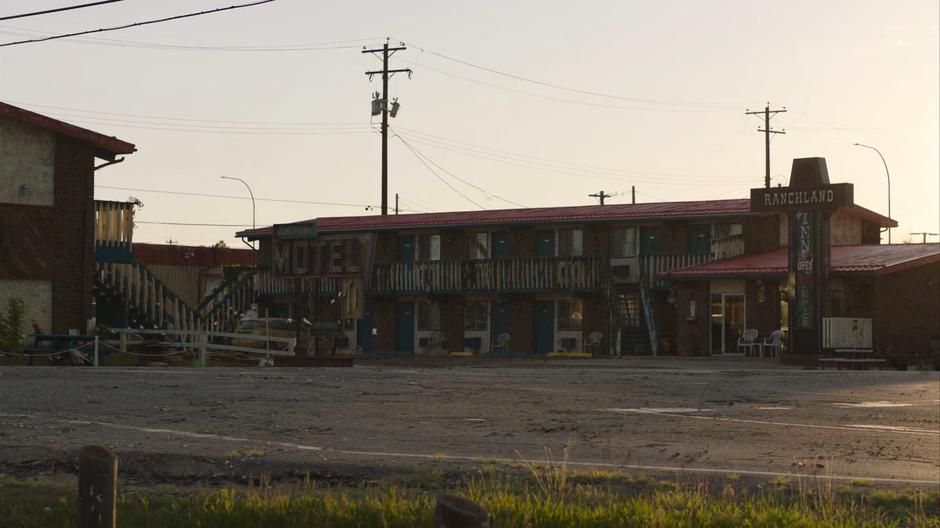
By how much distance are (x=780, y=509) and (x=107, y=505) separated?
475cm

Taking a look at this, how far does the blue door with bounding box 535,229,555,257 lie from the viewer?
53.7 meters

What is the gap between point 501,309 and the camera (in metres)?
54.0

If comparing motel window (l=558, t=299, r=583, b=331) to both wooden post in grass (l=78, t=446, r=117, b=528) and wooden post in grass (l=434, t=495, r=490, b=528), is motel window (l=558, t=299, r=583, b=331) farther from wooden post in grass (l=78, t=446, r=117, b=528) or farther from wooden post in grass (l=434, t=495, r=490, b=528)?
wooden post in grass (l=434, t=495, r=490, b=528)

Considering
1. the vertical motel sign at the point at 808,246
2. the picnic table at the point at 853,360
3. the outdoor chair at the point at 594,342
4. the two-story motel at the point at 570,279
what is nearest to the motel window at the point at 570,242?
the two-story motel at the point at 570,279

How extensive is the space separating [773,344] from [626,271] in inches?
327

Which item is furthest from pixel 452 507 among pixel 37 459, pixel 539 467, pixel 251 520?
Answer: pixel 37 459

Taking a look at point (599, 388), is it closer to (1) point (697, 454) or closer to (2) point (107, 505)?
(1) point (697, 454)

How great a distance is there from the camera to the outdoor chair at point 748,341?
44.5m

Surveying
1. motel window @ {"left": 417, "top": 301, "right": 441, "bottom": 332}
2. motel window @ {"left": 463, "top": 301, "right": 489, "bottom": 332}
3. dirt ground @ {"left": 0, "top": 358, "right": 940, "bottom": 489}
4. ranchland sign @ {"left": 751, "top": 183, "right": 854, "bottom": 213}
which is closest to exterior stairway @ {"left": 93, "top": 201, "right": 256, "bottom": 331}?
motel window @ {"left": 417, "top": 301, "right": 441, "bottom": 332}

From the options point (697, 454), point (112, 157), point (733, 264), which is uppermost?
point (112, 157)

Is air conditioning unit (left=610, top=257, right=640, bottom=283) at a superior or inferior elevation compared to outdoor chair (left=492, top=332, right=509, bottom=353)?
superior

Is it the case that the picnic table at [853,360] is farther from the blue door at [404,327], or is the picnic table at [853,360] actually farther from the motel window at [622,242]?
the blue door at [404,327]

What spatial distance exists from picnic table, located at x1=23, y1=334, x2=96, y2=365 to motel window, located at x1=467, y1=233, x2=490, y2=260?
2212 centimetres

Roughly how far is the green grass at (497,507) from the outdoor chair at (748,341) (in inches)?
1327
